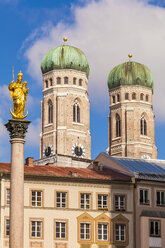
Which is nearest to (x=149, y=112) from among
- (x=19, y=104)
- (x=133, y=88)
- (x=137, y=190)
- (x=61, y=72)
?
(x=133, y=88)

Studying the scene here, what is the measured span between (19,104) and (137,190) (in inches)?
1301

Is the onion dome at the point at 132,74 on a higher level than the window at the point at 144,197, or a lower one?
higher

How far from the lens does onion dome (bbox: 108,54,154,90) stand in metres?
181

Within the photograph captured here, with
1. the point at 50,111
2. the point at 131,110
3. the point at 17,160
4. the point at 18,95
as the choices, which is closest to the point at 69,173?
the point at 18,95

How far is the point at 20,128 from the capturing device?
49.8 meters

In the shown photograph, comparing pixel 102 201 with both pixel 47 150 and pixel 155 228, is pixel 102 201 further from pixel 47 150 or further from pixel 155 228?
pixel 47 150

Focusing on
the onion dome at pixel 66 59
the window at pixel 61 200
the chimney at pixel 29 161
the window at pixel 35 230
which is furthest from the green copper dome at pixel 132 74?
the window at pixel 35 230

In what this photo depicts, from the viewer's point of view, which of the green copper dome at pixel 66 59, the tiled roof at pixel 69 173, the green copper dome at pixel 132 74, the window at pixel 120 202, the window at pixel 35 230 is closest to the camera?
the window at pixel 35 230

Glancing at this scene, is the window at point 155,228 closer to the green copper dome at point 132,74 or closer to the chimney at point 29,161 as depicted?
the chimney at point 29,161

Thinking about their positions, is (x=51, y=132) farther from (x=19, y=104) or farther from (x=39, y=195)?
(x=19, y=104)

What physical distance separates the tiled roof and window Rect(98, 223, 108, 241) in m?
5.09

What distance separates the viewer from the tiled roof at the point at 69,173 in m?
77.2

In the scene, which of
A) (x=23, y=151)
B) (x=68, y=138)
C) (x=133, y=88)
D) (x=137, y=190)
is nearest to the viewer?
(x=23, y=151)

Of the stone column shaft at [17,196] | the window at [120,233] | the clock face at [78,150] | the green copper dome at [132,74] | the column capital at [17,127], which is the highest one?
the green copper dome at [132,74]
